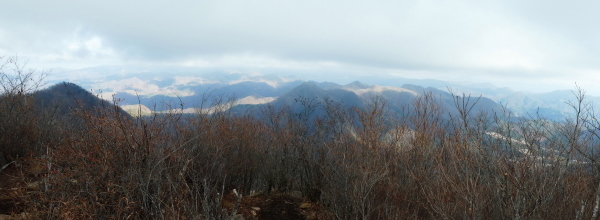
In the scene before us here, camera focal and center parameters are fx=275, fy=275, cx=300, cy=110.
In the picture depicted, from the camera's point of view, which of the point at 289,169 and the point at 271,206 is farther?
the point at 289,169

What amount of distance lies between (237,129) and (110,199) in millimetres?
8685

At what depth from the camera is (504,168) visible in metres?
6.91

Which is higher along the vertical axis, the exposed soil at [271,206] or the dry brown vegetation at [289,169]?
the dry brown vegetation at [289,169]

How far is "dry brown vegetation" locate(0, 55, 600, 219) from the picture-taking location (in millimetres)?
7133

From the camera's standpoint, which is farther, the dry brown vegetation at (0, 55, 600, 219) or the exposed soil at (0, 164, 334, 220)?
the exposed soil at (0, 164, 334, 220)

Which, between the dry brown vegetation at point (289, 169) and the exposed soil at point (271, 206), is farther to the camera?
the exposed soil at point (271, 206)

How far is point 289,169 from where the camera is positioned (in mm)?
18094

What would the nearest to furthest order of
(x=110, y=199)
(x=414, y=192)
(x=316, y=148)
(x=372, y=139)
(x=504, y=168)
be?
(x=504, y=168) → (x=110, y=199) → (x=414, y=192) → (x=372, y=139) → (x=316, y=148)

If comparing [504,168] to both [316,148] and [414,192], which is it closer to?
[414,192]

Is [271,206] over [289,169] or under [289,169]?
under

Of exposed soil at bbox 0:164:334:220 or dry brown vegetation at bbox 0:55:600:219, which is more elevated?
dry brown vegetation at bbox 0:55:600:219

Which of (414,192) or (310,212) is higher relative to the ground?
(414,192)

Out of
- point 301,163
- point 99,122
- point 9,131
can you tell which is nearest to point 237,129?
point 301,163

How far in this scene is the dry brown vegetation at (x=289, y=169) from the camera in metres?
7.13
